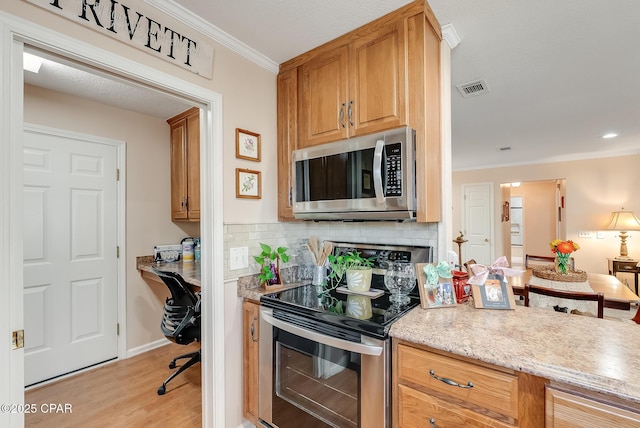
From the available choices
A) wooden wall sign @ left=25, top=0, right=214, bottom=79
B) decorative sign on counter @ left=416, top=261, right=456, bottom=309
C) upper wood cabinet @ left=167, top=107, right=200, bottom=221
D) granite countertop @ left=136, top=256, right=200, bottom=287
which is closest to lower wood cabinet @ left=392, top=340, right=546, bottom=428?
decorative sign on counter @ left=416, top=261, right=456, bottom=309

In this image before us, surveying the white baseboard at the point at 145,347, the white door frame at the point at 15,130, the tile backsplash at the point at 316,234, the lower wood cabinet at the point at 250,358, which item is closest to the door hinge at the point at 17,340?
the white door frame at the point at 15,130

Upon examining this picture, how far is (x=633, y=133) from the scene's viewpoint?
3639 millimetres

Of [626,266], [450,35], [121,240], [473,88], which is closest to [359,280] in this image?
[450,35]

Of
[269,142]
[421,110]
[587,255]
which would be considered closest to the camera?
[421,110]

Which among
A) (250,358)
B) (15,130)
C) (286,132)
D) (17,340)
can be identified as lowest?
(250,358)

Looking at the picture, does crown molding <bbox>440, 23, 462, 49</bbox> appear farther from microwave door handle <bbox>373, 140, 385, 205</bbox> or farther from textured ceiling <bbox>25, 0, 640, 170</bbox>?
microwave door handle <bbox>373, 140, 385, 205</bbox>

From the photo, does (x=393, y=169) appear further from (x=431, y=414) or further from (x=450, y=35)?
(x=431, y=414)

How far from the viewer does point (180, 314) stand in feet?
7.64

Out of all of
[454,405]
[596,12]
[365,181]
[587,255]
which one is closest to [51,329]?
[365,181]

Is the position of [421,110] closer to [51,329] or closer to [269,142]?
[269,142]

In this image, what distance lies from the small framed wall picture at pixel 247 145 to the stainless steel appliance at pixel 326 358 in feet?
2.83

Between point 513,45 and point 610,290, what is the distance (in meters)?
2.40

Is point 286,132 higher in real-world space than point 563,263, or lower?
higher

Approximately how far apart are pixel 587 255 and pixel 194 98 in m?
6.30
